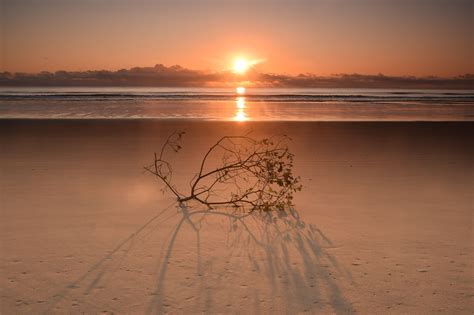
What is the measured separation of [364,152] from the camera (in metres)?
10.6

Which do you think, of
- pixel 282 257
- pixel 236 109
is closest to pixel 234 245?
pixel 282 257

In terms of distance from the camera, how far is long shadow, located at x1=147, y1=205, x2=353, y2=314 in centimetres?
337

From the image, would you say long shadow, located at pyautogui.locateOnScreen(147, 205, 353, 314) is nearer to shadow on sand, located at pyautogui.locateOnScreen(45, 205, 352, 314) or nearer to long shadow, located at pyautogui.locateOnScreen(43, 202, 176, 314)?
shadow on sand, located at pyautogui.locateOnScreen(45, 205, 352, 314)

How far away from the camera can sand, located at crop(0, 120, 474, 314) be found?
338cm

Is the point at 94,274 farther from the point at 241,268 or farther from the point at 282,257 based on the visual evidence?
the point at 282,257

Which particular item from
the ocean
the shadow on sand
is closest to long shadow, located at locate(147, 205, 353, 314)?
the shadow on sand

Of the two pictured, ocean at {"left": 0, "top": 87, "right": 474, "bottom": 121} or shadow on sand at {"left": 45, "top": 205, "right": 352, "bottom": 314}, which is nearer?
shadow on sand at {"left": 45, "top": 205, "right": 352, "bottom": 314}

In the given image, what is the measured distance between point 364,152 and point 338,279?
7.34m

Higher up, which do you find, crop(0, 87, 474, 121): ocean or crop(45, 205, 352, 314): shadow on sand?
crop(0, 87, 474, 121): ocean

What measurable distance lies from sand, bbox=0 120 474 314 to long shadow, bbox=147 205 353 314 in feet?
0.05

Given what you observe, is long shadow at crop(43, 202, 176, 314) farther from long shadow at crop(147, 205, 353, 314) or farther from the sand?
long shadow at crop(147, 205, 353, 314)

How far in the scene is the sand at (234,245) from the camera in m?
3.38

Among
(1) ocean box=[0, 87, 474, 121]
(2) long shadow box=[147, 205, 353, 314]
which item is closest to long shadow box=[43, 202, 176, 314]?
(2) long shadow box=[147, 205, 353, 314]

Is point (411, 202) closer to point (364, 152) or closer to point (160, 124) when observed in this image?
point (364, 152)
